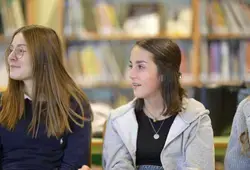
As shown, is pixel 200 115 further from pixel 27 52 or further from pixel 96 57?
pixel 96 57

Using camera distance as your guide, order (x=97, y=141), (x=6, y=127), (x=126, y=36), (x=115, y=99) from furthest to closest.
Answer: (x=115, y=99)
(x=126, y=36)
(x=97, y=141)
(x=6, y=127)

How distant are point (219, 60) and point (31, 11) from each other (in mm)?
1437

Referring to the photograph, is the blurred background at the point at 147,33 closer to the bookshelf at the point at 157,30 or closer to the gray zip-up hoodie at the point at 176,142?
the bookshelf at the point at 157,30

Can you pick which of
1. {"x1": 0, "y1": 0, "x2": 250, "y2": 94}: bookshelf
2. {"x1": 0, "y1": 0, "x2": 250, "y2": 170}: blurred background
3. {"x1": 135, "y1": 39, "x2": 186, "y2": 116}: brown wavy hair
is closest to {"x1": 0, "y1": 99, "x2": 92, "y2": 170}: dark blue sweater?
{"x1": 135, "y1": 39, "x2": 186, "y2": 116}: brown wavy hair

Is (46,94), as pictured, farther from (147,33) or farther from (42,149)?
(147,33)

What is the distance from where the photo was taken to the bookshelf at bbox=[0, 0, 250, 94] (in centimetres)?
363

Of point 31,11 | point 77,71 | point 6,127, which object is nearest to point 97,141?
point 6,127

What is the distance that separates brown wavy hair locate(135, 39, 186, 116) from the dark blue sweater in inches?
14.5

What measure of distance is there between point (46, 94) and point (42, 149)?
0.23m

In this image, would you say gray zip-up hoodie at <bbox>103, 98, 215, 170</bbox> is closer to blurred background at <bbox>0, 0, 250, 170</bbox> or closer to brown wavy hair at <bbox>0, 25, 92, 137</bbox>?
brown wavy hair at <bbox>0, 25, 92, 137</bbox>

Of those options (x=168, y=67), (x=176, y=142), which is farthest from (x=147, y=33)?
(x=176, y=142)

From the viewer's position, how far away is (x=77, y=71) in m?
3.70

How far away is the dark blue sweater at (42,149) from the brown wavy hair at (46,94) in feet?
0.08

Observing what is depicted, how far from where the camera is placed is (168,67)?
2.02 meters
